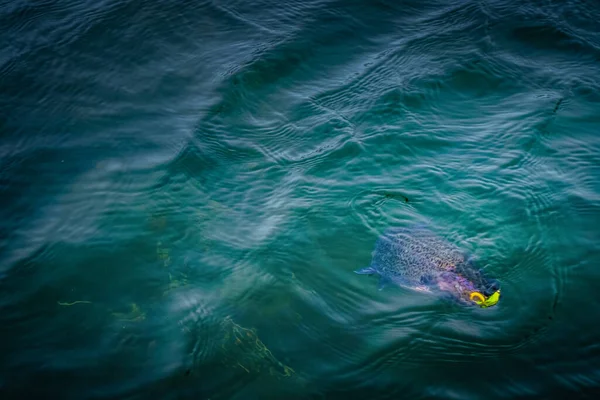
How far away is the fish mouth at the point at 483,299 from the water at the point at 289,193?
0.07m

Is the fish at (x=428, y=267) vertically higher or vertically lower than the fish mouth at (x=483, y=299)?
higher

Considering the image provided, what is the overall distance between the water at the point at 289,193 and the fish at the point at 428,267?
134mm

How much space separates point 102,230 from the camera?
4.89 metres

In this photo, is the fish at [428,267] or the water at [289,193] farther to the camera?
the fish at [428,267]

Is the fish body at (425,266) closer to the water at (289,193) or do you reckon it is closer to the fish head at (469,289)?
the fish head at (469,289)

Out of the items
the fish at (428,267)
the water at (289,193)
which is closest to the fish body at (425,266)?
the fish at (428,267)

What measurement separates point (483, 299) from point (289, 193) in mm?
2500

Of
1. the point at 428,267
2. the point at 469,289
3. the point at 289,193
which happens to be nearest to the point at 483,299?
the point at 469,289

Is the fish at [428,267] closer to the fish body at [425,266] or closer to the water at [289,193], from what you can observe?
the fish body at [425,266]

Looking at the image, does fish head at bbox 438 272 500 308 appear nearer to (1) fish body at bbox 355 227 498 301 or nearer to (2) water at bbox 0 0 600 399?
(1) fish body at bbox 355 227 498 301

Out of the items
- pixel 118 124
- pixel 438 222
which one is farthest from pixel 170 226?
pixel 438 222

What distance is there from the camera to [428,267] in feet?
13.4

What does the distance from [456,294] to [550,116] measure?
139 inches

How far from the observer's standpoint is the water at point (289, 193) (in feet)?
12.1
